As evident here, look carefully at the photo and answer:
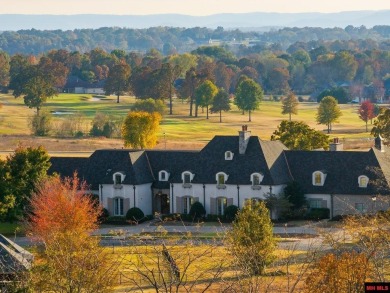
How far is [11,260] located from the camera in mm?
48469

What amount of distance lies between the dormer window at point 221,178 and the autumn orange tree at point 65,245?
8073 mm

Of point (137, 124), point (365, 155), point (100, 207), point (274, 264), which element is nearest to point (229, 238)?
point (274, 264)

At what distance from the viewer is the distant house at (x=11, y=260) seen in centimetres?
4453

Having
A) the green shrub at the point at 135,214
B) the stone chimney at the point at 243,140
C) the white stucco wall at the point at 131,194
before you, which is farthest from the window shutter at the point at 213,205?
the green shrub at the point at 135,214

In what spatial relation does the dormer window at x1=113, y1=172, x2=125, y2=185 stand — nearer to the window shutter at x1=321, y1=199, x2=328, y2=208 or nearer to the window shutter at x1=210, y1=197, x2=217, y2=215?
the window shutter at x1=210, y1=197, x2=217, y2=215

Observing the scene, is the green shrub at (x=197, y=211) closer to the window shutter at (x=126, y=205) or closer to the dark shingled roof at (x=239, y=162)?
the dark shingled roof at (x=239, y=162)

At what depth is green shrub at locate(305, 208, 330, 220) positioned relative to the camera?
238 feet

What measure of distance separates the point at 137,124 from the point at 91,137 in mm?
21211

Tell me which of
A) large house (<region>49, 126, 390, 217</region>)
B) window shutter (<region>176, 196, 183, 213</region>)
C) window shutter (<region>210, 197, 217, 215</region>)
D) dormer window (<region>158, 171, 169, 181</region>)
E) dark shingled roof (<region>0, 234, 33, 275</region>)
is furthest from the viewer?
dormer window (<region>158, 171, 169, 181</region>)

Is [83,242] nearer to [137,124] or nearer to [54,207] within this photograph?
[54,207]

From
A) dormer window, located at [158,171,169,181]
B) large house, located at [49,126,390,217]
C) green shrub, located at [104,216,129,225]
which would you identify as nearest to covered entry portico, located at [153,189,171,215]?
large house, located at [49,126,390,217]

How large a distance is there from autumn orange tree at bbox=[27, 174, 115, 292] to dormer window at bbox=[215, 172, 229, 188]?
807cm

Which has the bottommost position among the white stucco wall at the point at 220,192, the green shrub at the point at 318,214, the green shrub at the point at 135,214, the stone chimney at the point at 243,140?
the green shrub at the point at 135,214

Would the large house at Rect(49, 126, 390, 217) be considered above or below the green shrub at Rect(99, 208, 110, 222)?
above
